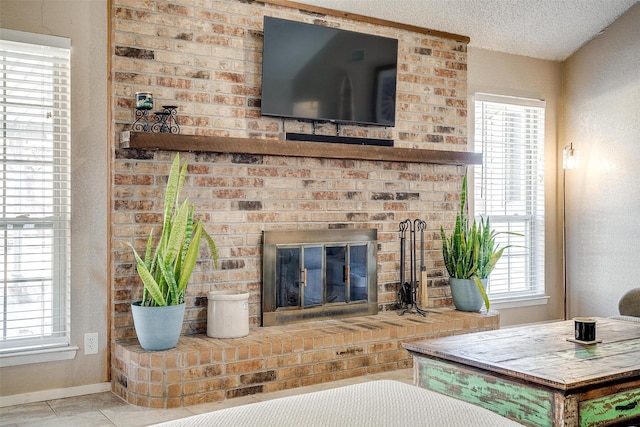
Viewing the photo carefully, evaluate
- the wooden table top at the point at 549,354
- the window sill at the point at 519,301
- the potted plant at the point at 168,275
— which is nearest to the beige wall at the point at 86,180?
the potted plant at the point at 168,275

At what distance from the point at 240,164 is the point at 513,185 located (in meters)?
2.71

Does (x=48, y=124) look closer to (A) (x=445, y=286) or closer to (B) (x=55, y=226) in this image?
(B) (x=55, y=226)

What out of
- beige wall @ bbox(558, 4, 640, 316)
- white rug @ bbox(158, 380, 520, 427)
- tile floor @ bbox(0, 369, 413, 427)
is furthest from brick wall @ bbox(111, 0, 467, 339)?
white rug @ bbox(158, 380, 520, 427)

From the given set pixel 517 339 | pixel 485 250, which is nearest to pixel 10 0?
pixel 517 339

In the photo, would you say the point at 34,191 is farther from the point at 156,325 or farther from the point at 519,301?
the point at 519,301

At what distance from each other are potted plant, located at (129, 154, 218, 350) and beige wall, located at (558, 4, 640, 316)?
3574 mm

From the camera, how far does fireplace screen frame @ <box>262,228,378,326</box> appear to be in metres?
4.24

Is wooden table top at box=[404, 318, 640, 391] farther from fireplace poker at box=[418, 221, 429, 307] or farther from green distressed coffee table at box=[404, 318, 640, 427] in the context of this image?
fireplace poker at box=[418, 221, 429, 307]

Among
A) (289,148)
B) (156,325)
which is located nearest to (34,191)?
(156,325)

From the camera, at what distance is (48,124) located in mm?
3676

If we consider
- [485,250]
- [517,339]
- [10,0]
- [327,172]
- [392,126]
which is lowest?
[517,339]

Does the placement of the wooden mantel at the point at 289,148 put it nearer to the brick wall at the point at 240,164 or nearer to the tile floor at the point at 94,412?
the brick wall at the point at 240,164

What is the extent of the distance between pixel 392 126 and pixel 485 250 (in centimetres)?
114

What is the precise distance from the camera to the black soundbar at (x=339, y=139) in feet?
14.3
